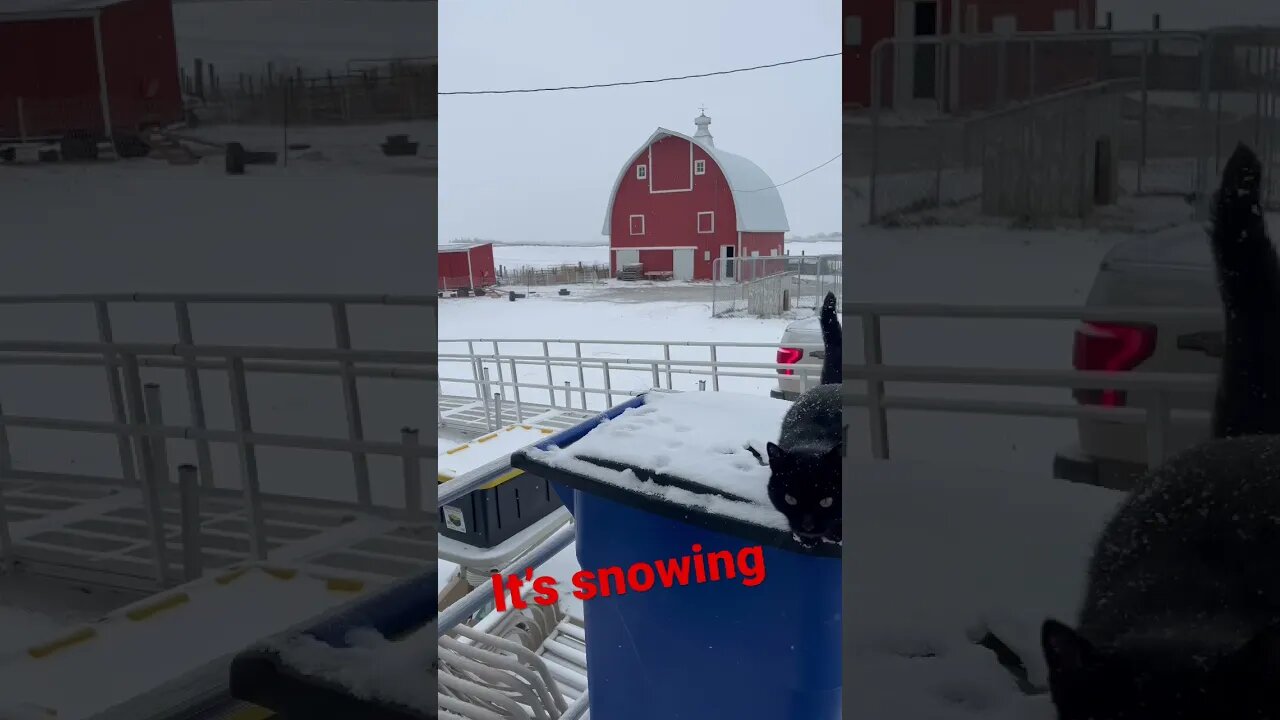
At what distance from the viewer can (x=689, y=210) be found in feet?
7.24

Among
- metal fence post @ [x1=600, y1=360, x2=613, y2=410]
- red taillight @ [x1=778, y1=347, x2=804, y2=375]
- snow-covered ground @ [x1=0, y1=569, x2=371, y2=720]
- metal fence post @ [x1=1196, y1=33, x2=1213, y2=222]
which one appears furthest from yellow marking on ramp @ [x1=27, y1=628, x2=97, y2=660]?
metal fence post @ [x1=600, y1=360, x2=613, y2=410]

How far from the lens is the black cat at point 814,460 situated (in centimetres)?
79

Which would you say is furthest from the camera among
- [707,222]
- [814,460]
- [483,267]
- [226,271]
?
[707,222]

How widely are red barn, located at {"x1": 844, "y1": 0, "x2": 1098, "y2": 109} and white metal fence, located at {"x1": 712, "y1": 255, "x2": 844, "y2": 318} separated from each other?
2.27 feet

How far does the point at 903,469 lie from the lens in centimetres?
60

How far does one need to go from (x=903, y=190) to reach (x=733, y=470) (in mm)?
519

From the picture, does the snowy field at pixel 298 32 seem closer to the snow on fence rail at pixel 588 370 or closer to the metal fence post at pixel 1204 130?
the metal fence post at pixel 1204 130

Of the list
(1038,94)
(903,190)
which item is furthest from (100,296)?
(1038,94)

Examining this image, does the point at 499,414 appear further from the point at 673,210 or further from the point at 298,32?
the point at 298,32

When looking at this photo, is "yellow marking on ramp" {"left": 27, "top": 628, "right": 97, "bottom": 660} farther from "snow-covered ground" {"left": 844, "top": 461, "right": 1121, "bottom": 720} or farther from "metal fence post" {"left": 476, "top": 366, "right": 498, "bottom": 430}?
"metal fence post" {"left": 476, "top": 366, "right": 498, "bottom": 430}

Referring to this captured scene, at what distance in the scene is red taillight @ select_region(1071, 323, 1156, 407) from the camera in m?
0.53

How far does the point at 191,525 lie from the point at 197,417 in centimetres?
11

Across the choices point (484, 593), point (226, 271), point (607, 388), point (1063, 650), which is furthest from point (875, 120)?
point (607, 388)

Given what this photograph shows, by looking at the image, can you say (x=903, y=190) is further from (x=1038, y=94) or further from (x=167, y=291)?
(x=167, y=291)
